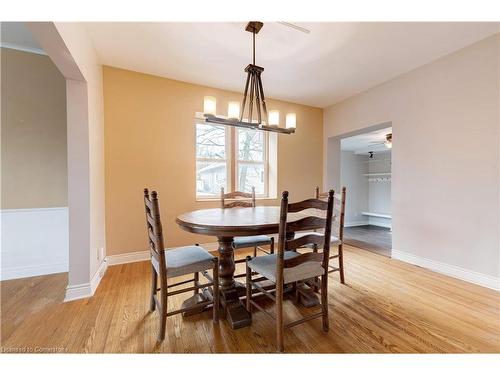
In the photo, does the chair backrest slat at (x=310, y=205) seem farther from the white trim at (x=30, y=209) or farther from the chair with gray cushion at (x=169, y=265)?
the white trim at (x=30, y=209)

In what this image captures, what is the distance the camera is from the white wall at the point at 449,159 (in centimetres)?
218

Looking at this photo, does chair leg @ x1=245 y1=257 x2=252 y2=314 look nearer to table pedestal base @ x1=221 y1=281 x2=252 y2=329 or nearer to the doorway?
table pedestal base @ x1=221 y1=281 x2=252 y2=329

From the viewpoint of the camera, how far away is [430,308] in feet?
5.98

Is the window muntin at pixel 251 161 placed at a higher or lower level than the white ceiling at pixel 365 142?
lower

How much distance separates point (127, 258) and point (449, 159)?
4056 millimetres

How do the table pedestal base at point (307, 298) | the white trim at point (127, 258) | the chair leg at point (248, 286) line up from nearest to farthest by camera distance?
the chair leg at point (248, 286) < the table pedestal base at point (307, 298) < the white trim at point (127, 258)

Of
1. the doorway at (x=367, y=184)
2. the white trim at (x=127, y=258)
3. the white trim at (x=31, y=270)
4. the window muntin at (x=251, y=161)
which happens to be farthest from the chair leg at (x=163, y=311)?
the doorway at (x=367, y=184)

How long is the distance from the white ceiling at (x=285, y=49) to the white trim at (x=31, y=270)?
8.07ft

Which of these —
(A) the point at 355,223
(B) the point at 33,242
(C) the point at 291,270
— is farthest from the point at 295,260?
(A) the point at 355,223

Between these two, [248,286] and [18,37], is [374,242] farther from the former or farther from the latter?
[18,37]

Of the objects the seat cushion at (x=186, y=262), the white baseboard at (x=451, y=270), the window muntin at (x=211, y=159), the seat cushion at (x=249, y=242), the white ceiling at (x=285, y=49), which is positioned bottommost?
the white baseboard at (x=451, y=270)
